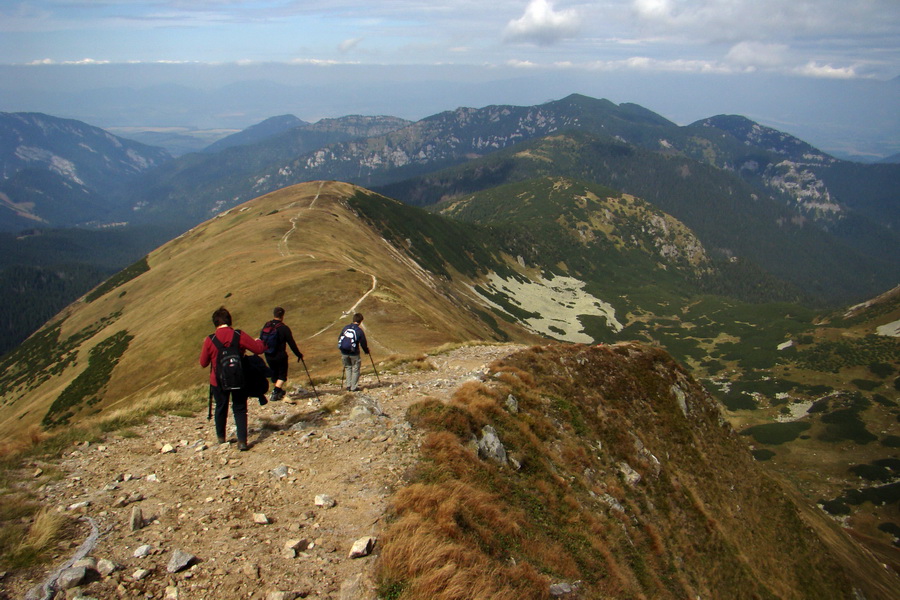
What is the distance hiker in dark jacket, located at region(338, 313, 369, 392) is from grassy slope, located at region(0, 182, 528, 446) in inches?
179

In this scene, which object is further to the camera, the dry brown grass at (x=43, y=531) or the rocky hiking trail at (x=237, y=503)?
the dry brown grass at (x=43, y=531)

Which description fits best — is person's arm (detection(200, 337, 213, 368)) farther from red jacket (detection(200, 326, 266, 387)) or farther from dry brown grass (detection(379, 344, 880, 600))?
dry brown grass (detection(379, 344, 880, 600))

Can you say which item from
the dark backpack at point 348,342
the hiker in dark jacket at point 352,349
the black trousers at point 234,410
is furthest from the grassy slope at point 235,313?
the black trousers at point 234,410

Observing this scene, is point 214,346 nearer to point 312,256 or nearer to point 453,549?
point 453,549

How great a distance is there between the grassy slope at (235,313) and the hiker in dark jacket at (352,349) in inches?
179

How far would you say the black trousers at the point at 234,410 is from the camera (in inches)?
559

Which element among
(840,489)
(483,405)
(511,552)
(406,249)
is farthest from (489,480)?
(406,249)

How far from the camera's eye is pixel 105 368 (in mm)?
64438

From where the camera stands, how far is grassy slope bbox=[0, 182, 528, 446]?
156ft

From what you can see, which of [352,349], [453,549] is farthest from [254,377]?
[453,549]

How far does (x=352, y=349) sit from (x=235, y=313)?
39.8 meters

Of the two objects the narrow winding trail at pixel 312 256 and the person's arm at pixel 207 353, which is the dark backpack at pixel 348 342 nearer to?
the person's arm at pixel 207 353

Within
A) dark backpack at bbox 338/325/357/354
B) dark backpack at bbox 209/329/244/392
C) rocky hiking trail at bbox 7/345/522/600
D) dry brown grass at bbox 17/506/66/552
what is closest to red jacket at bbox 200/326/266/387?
dark backpack at bbox 209/329/244/392

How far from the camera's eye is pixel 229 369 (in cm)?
1381
